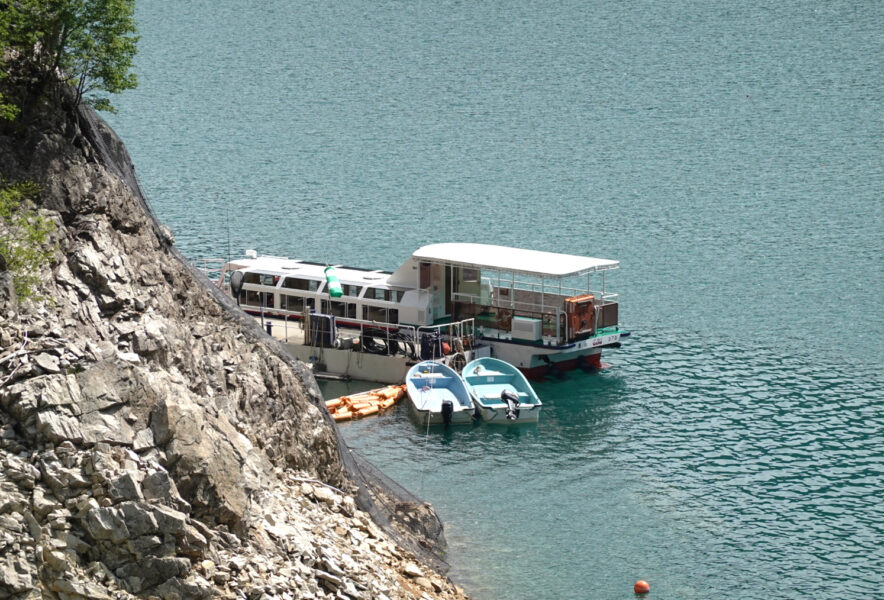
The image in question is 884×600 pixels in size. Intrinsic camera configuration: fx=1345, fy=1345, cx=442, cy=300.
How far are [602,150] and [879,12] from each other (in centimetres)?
7643

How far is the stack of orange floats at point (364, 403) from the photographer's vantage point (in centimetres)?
6519

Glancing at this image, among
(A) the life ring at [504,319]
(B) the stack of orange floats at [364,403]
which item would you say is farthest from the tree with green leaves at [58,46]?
(A) the life ring at [504,319]

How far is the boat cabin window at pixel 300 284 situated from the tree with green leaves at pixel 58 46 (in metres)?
37.9

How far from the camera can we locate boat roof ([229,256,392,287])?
76.6 m

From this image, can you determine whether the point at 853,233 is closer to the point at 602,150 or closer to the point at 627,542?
the point at 602,150

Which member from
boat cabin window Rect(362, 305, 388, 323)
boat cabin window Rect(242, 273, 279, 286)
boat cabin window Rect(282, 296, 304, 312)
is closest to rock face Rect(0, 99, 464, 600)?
boat cabin window Rect(362, 305, 388, 323)

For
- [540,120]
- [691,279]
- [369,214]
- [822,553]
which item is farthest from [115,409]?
[540,120]

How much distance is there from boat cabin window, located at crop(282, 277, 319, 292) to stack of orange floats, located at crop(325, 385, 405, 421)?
10090 mm

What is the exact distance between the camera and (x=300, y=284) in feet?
255

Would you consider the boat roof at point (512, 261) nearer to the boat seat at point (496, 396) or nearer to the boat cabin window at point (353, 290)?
the boat cabin window at point (353, 290)

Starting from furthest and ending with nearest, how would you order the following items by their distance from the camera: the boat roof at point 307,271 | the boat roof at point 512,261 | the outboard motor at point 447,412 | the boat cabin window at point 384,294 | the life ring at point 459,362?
the boat roof at point 307,271
the boat cabin window at point 384,294
the boat roof at point 512,261
the life ring at point 459,362
the outboard motor at point 447,412

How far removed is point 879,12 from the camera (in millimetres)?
183000

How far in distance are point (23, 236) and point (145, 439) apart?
21.3 feet

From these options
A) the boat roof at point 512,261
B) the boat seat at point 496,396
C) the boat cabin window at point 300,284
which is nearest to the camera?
the boat seat at point 496,396
